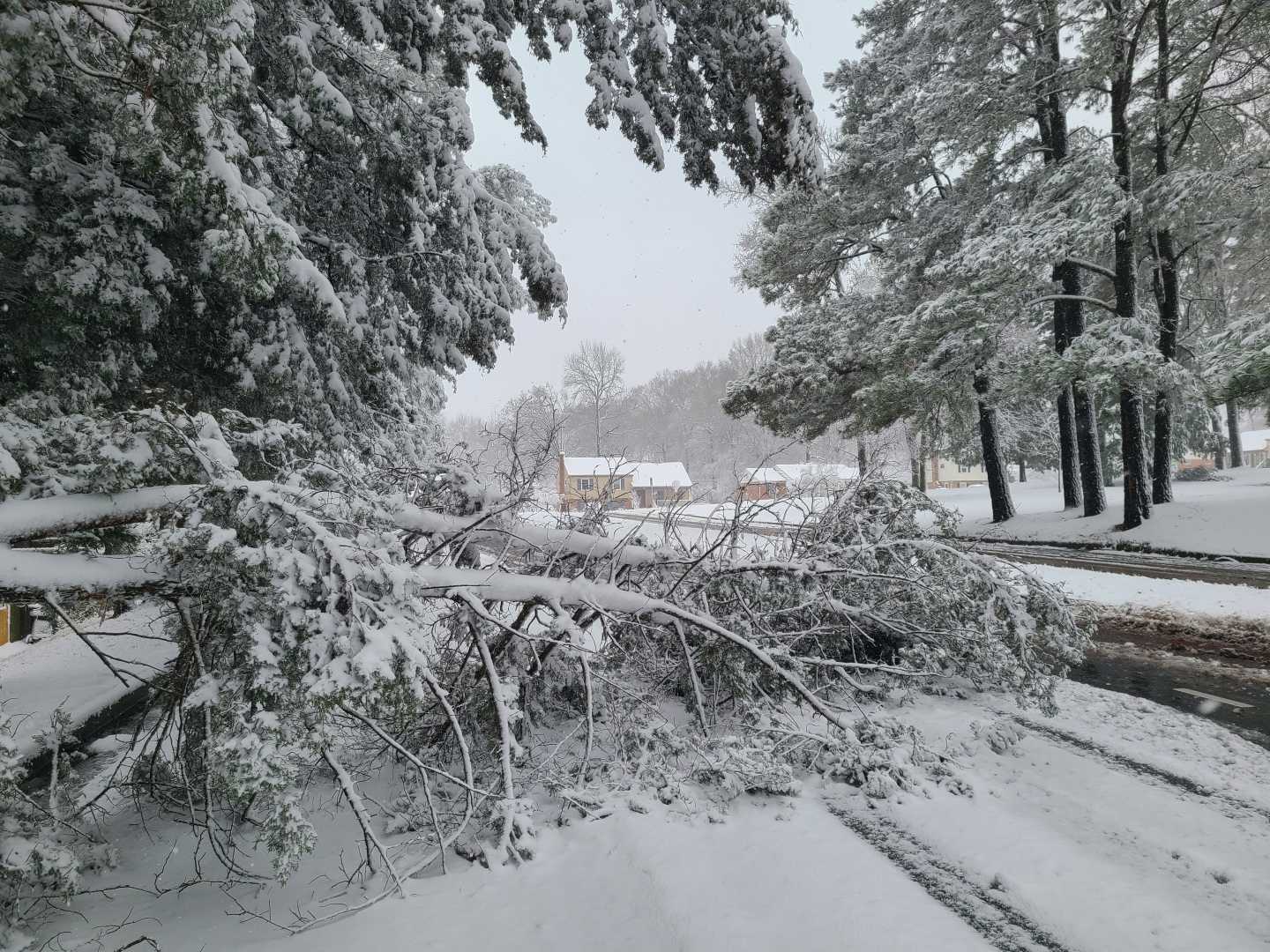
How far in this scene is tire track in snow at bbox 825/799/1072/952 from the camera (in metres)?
2.27

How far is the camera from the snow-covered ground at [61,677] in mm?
5471

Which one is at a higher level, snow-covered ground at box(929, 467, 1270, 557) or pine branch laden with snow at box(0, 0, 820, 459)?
pine branch laden with snow at box(0, 0, 820, 459)

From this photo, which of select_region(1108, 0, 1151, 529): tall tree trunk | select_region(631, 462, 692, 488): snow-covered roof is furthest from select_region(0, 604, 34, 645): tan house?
select_region(631, 462, 692, 488): snow-covered roof

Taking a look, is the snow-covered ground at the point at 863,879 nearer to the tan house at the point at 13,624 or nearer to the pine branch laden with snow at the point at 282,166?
the pine branch laden with snow at the point at 282,166

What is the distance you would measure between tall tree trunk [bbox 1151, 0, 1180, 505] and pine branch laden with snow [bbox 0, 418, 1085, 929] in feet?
30.0

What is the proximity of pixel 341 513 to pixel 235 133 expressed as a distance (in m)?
2.08

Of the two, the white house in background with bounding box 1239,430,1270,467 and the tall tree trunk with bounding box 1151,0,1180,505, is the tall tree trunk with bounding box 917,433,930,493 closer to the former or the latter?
the tall tree trunk with bounding box 1151,0,1180,505

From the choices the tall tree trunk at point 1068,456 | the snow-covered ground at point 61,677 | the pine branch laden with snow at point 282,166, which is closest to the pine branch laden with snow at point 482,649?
the pine branch laden with snow at point 282,166

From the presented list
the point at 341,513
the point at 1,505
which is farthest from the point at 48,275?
the point at 341,513

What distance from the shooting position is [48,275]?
3.51 m

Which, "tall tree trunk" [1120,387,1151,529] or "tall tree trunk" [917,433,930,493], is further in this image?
"tall tree trunk" [917,433,930,493]

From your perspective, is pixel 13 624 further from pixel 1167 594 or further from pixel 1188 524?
pixel 1188 524

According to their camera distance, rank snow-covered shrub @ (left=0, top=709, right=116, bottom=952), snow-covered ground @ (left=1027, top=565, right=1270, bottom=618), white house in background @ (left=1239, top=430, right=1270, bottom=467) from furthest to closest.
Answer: white house in background @ (left=1239, top=430, right=1270, bottom=467) → snow-covered ground @ (left=1027, top=565, right=1270, bottom=618) → snow-covered shrub @ (left=0, top=709, right=116, bottom=952)

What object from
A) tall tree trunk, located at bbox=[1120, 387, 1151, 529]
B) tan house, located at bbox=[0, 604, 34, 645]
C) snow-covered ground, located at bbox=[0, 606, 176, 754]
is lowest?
snow-covered ground, located at bbox=[0, 606, 176, 754]
